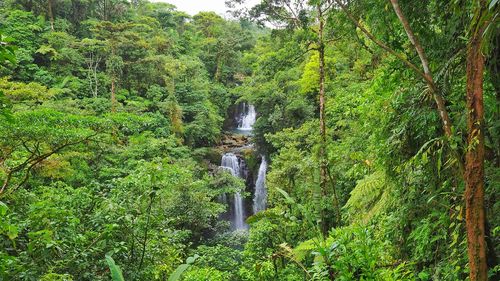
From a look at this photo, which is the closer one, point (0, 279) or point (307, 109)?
point (0, 279)

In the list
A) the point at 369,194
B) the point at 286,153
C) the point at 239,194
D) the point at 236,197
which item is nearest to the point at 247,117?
the point at 236,197

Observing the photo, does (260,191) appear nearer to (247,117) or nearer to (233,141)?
(233,141)

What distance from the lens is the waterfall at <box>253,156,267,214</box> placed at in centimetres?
1712

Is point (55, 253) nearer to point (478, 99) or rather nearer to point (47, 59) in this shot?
point (478, 99)

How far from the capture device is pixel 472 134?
1490mm

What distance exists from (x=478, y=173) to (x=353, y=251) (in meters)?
1.20

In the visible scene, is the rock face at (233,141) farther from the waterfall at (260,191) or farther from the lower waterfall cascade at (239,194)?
the waterfall at (260,191)

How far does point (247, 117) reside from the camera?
2620cm

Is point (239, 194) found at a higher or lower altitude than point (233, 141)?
lower

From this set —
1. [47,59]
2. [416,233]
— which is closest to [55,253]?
[416,233]

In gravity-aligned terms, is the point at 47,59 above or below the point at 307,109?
above

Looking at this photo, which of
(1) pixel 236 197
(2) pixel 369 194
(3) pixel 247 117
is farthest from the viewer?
(3) pixel 247 117

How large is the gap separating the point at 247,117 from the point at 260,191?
31.9 ft

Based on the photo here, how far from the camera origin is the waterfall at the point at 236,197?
17.0 m
